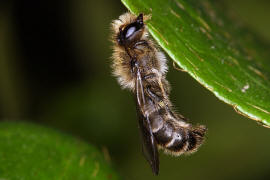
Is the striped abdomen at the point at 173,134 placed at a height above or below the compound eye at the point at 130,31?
below

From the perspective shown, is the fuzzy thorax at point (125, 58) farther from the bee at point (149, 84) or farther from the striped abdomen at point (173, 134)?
the striped abdomen at point (173, 134)

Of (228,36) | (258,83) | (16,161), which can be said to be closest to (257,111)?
(258,83)

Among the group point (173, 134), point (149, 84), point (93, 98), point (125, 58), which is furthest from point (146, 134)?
point (93, 98)

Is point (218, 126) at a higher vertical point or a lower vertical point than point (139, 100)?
lower

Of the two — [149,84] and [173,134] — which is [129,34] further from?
Answer: [173,134]

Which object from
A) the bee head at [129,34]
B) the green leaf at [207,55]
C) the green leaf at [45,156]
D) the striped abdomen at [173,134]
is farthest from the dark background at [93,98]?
the green leaf at [207,55]

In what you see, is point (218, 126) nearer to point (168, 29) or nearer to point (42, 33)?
point (42, 33)
